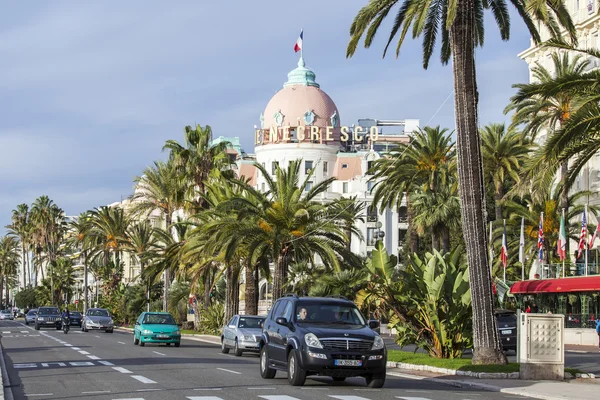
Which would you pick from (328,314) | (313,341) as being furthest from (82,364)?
(313,341)

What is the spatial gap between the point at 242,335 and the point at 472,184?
41.5ft

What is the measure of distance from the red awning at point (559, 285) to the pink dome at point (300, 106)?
6089 centimetres

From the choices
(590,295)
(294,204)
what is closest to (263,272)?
(294,204)

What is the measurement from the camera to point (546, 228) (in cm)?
5819

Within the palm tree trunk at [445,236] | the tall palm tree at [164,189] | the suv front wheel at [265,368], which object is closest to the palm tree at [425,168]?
the palm tree trunk at [445,236]

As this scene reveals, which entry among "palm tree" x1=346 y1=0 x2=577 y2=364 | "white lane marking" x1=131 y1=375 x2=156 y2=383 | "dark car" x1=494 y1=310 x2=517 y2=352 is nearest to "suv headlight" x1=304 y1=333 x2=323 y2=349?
"white lane marking" x1=131 y1=375 x2=156 y2=383

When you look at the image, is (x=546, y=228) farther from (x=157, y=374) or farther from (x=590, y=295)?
(x=157, y=374)

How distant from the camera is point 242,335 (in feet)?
114

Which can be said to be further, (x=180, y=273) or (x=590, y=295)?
(x=180, y=273)

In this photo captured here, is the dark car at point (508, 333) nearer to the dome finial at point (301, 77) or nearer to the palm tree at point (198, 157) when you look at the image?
the palm tree at point (198, 157)

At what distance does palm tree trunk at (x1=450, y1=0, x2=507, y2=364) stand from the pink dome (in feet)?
290

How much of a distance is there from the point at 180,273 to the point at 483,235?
1494 inches

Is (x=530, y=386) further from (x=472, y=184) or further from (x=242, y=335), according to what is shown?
(x=242, y=335)

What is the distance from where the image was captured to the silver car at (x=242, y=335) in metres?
34.4
